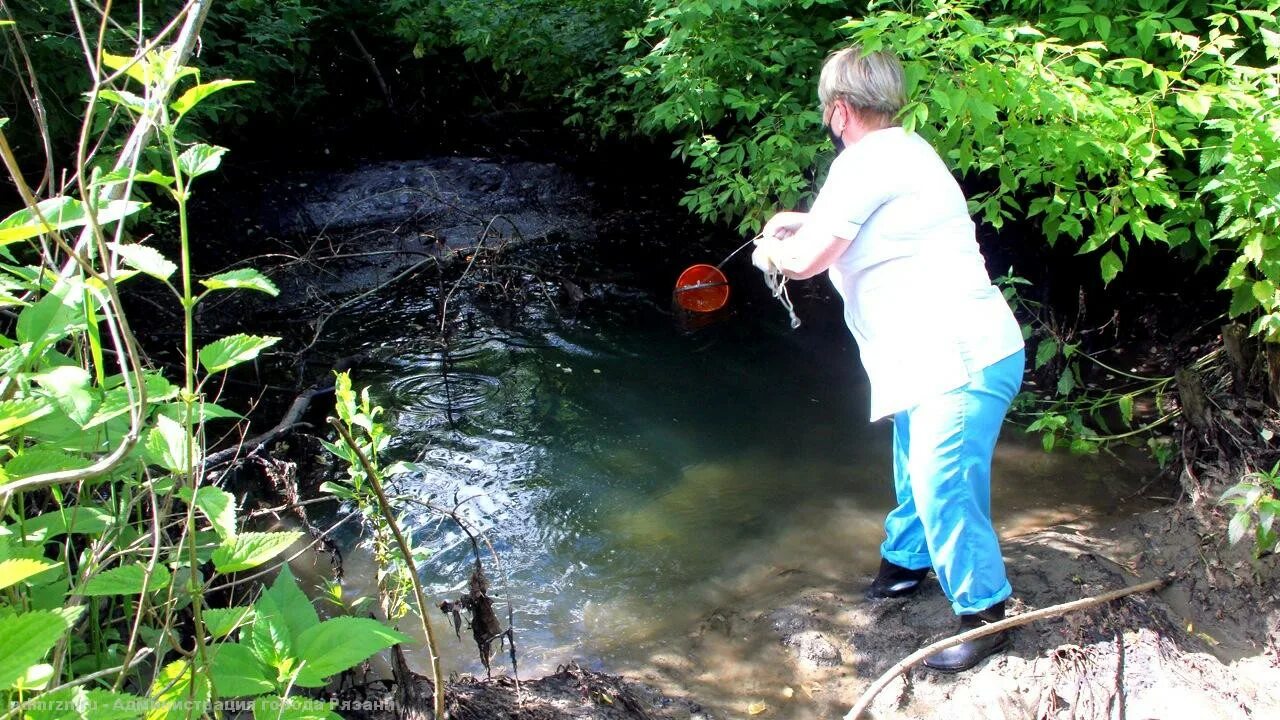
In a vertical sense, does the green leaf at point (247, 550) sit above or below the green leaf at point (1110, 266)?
above

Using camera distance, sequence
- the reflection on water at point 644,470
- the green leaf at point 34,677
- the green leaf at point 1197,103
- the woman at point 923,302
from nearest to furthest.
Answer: the green leaf at point 34,677
the woman at point 923,302
the green leaf at point 1197,103
the reflection on water at point 644,470

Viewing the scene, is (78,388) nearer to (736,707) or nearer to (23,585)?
(23,585)

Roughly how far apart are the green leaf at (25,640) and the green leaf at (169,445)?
0.34 m

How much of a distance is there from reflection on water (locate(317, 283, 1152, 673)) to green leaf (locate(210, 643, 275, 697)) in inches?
65.1

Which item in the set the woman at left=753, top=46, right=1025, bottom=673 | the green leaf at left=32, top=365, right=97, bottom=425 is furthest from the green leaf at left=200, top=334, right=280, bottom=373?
the woman at left=753, top=46, right=1025, bottom=673

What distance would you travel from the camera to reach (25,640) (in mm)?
1291

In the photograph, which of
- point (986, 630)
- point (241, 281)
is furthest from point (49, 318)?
point (986, 630)

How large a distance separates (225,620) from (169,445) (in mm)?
341

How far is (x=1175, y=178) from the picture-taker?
13.7ft

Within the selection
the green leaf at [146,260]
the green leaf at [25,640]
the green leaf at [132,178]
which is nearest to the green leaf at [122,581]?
the green leaf at [25,640]

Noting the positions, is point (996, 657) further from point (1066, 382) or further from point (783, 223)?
point (1066, 382)

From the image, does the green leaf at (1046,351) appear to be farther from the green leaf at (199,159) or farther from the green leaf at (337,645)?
the green leaf at (199,159)

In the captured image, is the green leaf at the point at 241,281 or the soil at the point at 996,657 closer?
the green leaf at the point at 241,281

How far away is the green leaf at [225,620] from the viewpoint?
168 centimetres
